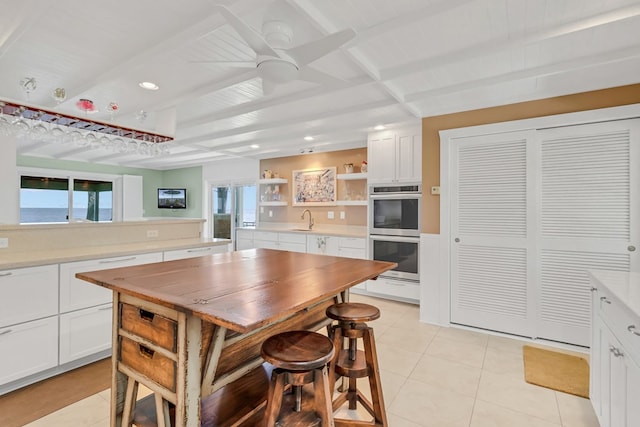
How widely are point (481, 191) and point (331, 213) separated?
2.79 meters

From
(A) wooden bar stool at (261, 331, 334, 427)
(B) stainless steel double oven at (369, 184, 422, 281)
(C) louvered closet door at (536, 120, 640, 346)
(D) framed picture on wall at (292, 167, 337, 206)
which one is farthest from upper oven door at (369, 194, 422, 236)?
(A) wooden bar stool at (261, 331, 334, 427)

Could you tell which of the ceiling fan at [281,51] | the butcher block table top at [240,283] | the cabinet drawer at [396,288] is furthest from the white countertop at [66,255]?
the cabinet drawer at [396,288]

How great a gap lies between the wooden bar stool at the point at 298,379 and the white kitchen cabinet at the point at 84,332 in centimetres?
204

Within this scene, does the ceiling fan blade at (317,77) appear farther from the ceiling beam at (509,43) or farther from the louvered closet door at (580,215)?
the louvered closet door at (580,215)

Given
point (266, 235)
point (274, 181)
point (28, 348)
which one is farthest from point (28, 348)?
point (274, 181)

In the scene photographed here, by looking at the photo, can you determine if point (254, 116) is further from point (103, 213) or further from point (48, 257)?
point (103, 213)

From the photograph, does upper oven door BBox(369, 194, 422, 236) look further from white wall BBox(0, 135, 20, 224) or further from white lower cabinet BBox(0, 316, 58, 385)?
white wall BBox(0, 135, 20, 224)

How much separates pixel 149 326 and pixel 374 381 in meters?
1.18

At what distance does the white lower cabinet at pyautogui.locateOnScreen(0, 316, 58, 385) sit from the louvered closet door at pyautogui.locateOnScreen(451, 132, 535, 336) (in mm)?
3673

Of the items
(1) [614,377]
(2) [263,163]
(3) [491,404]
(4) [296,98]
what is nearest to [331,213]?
(2) [263,163]

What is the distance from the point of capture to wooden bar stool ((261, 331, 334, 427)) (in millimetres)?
1239

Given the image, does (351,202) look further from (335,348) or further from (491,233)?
(335,348)

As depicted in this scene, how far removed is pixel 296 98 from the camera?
3.10 m

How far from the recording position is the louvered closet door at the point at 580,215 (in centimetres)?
266
